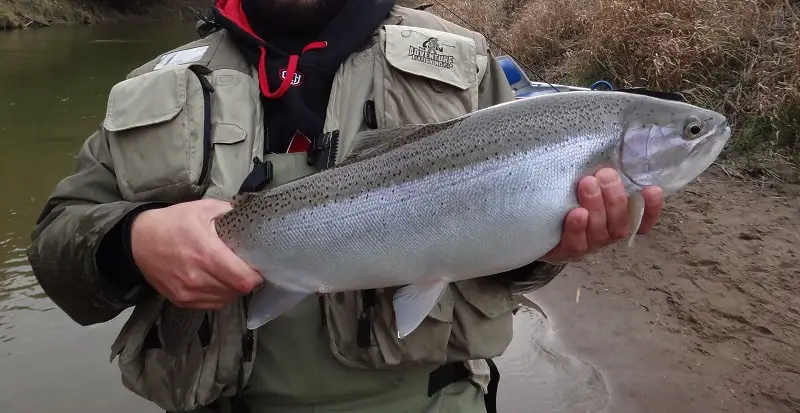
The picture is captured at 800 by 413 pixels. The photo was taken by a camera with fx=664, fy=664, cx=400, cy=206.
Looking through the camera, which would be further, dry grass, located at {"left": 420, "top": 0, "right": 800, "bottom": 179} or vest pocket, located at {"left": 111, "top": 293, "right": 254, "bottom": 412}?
dry grass, located at {"left": 420, "top": 0, "right": 800, "bottom": 179}

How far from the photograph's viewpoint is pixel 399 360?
1.93 meters

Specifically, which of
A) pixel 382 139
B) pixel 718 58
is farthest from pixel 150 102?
pixel 718 58

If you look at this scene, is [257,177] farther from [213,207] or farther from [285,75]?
[285,75]

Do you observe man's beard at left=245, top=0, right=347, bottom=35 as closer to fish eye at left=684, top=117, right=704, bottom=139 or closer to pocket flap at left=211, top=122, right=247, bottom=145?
pocket flap at left=211, top=122, right=247, bottom=145

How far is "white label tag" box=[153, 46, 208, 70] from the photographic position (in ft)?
7.09

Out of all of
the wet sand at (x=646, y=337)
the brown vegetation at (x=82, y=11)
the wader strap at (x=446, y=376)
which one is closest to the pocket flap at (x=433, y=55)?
the wader strap at (x=446, y=376)

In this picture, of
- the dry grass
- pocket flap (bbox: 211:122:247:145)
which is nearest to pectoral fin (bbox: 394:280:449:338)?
pocket flap (bbox: 211:122:247:145)

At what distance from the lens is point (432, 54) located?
2.12 m

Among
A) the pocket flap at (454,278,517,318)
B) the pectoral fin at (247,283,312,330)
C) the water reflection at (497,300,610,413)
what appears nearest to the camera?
the pectoral fin at (247,283,312,330)

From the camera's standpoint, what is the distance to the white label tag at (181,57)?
2.16 m

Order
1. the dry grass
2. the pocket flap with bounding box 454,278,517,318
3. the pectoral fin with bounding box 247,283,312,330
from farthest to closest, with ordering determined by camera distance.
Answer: the dry grass
the pocket flap with bounding box 454,278,517,318
the pectoral fin with bounding box 247,283,312,330

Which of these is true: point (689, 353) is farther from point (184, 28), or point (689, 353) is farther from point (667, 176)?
point (184, 28)

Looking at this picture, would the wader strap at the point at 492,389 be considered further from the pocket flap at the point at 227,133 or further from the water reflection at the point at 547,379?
the water reflection at the point at 547,379

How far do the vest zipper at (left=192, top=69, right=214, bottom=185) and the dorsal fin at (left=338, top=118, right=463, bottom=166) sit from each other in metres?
Result: 0.41
